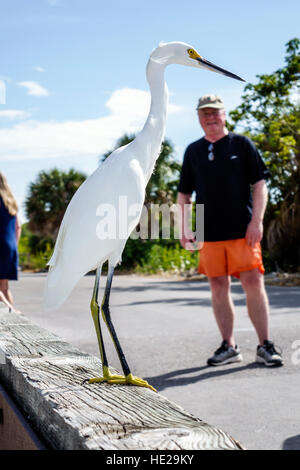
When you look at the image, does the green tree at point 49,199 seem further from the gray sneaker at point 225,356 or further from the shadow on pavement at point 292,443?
the shadow on pavement at point 292,443

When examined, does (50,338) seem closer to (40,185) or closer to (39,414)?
(39,414)

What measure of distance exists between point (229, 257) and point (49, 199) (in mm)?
25345

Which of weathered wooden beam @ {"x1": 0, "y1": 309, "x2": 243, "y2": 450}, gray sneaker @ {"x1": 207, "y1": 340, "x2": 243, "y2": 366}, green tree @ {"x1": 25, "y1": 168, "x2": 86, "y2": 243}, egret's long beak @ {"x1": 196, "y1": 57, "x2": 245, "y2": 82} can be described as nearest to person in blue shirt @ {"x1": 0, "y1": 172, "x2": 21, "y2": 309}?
gray sneaker @ {"x1": 207, "y1": 340, "x2": 243, "y2": 366}

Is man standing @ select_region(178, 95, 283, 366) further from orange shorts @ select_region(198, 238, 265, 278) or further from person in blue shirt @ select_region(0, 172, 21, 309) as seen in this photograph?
person in blue shirt @ select_region(0, 172, 21, 309)

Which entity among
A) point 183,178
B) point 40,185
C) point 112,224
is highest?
point 40,185

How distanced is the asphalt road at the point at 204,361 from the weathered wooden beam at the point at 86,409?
105cm

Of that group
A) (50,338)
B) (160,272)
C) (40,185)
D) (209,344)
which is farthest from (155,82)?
(40,185)

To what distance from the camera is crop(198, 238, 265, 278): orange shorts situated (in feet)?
14.0

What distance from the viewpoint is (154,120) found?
2.03 metres

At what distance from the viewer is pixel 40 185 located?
2930 centimetres

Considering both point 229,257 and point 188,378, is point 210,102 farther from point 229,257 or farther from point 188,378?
point 188,378

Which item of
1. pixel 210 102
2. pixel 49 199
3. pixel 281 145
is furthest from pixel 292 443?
pixel 49 199

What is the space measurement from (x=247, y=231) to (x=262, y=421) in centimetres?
170
